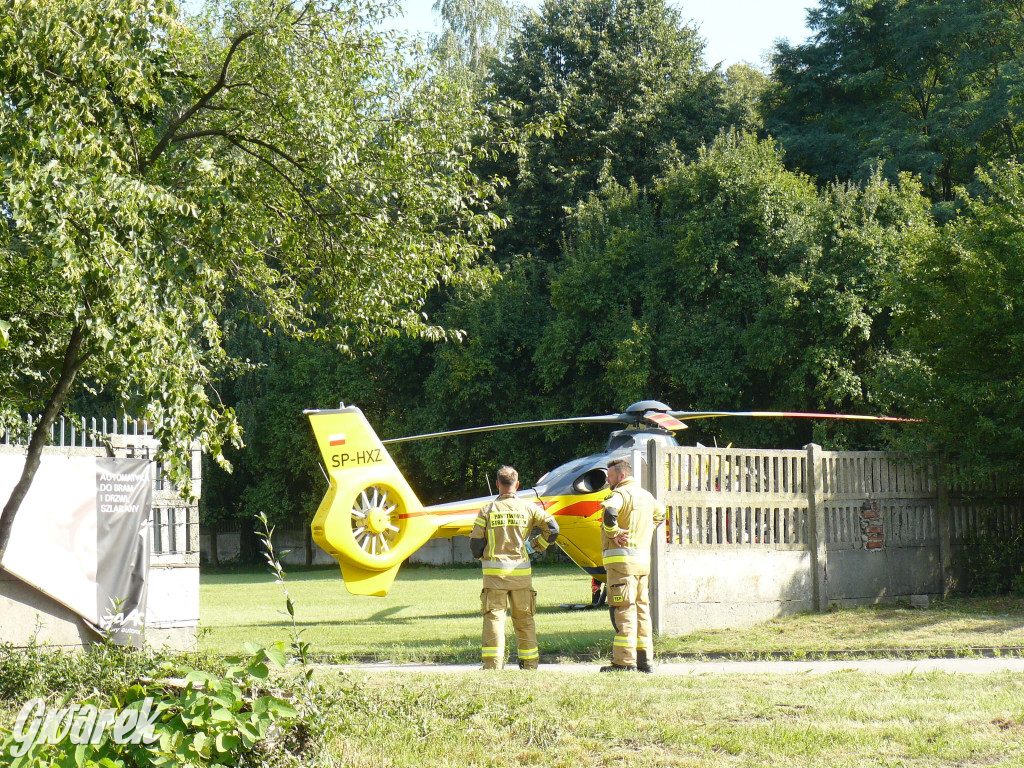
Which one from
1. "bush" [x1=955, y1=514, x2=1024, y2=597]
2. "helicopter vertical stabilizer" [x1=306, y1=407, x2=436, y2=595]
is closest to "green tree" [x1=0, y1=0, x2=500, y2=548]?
"helicopter vertical stabilizer" [x1=306, y1=407, x2=436, y2=595]

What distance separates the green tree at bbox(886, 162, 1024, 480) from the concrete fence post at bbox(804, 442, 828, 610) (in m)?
1.86

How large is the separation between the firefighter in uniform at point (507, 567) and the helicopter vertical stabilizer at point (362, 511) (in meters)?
3.35

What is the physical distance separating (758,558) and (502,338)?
756 inches

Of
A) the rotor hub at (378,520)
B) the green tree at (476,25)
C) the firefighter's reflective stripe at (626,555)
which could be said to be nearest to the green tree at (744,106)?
the green tree at (476,25)

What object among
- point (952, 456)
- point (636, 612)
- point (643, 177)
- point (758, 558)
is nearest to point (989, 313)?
point (952, 456)

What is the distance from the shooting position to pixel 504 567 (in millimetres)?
9328

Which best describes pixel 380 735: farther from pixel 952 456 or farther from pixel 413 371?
pixel 413 371

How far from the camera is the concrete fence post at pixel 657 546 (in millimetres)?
11266

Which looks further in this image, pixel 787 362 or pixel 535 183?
pixel 535 183

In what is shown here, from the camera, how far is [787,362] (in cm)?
2552

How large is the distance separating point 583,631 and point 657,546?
2.06m

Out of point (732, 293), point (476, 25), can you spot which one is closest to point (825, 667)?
point (732, 293)

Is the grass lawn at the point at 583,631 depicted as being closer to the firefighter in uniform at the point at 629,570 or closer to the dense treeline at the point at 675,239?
the firefighter in uniform at the point at 629,570

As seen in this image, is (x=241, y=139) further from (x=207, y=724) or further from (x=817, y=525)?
(x=817, y=525)
